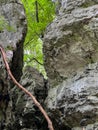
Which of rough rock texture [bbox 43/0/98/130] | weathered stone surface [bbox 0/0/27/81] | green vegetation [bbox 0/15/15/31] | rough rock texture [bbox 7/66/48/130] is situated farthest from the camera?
green vegetation [bbox 0/15/15/31]

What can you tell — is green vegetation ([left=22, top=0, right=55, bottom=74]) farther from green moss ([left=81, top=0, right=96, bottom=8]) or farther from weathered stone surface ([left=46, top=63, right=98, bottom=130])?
weathered stone surface ([left=46, top=63, right=98, bottom=130])

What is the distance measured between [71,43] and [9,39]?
2.08 meters

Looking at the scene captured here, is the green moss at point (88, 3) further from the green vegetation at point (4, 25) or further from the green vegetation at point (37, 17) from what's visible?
the green vegetation at point (37, 17)

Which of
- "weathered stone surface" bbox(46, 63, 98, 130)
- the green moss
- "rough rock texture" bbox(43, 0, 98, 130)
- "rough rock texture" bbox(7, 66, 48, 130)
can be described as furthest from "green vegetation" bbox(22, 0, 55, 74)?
"weathered stone surface" bbox(46, 63, 98, 130)

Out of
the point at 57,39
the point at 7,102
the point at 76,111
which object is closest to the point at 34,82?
the point at 7,102

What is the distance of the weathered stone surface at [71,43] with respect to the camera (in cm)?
787

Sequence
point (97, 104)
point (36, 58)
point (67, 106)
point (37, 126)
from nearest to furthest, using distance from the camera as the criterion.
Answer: point (97, 104), point (67, 106), point (37, 126), point (36, 58)

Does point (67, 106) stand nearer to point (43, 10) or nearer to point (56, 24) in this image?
point (56, 24)

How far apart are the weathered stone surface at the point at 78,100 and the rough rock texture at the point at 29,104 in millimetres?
996

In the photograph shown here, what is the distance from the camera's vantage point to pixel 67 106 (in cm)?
730

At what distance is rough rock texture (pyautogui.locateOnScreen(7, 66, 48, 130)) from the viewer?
878 centimetres

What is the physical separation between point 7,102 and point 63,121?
242cm

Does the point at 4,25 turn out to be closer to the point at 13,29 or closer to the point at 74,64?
the point at 13,29

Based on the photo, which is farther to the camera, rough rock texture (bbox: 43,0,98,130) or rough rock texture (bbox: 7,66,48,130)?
rough rock texture (bbox: 7,66,48,130)
